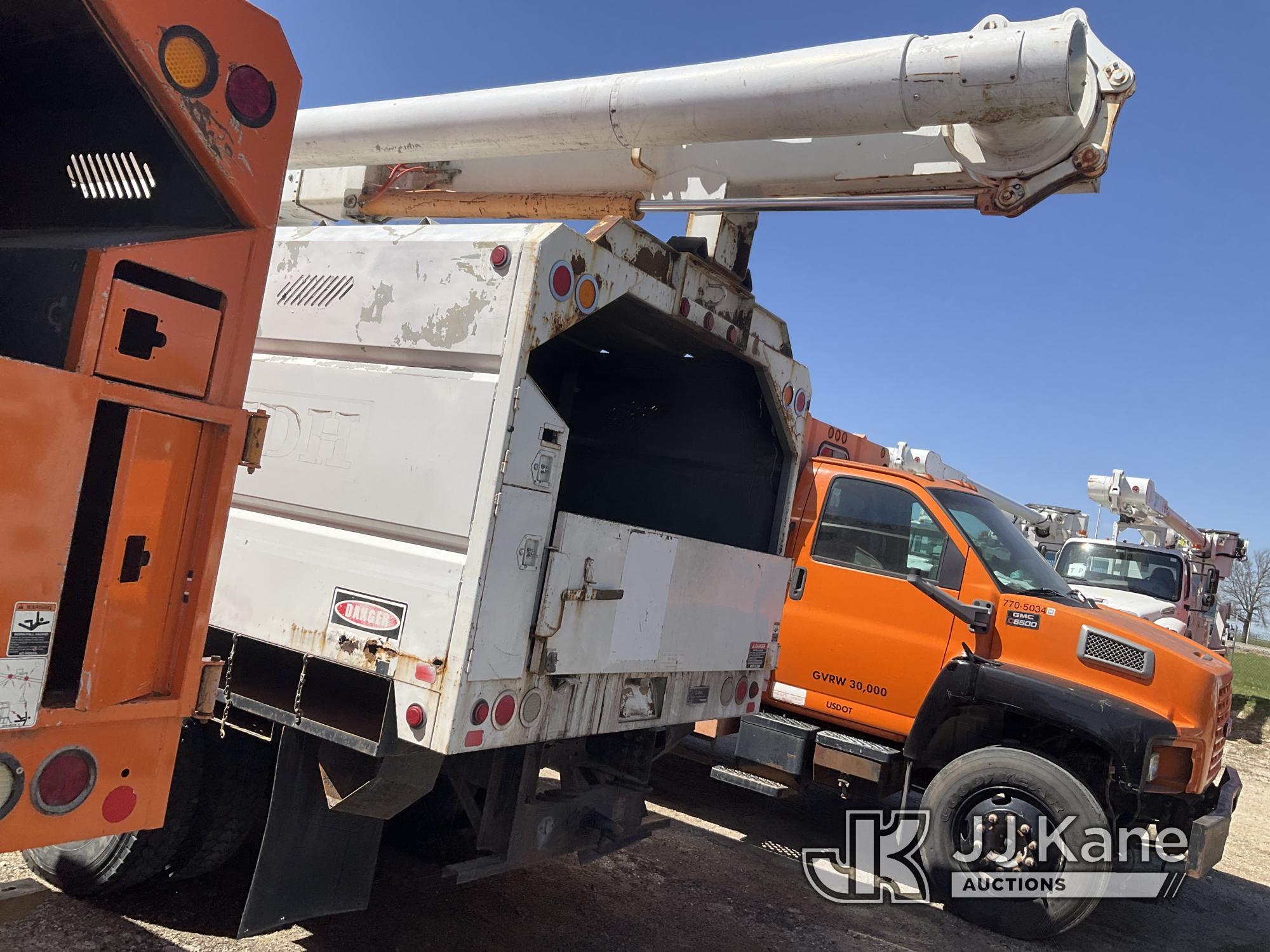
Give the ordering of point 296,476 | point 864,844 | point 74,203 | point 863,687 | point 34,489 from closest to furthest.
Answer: point 34,489
point 74,203
point 296,476
point 863,687
point 864,844

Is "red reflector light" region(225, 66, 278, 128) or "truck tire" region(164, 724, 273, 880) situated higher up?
"red reflector light" region(225, 66, 278, 128)

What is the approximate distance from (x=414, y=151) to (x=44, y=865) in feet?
11.9

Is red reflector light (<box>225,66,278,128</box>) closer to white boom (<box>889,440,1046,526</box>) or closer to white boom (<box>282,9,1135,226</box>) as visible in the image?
white boom (<box>282,9,1135,226</box>)

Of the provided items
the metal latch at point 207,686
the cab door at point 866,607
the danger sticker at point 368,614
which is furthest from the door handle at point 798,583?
the metal latch at point 207,686

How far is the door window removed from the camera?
6.02 metres

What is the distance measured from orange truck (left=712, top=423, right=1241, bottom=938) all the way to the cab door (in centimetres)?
1

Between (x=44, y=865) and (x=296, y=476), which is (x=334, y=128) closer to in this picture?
(x=296, y=476)

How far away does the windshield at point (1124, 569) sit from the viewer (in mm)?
13547

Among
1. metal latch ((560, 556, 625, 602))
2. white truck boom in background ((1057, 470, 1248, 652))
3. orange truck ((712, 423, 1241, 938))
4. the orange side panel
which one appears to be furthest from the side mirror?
→ white truck boom in background ((1057, 470, 1248, 652))

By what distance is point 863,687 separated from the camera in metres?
6.00

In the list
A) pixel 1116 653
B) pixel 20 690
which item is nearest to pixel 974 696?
pixel 1116 653

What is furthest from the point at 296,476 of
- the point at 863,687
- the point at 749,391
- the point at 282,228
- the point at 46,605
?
the point at 863,687

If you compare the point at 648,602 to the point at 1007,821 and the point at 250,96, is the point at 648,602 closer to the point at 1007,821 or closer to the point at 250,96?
the point at 250,96

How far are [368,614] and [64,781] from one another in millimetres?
1326
